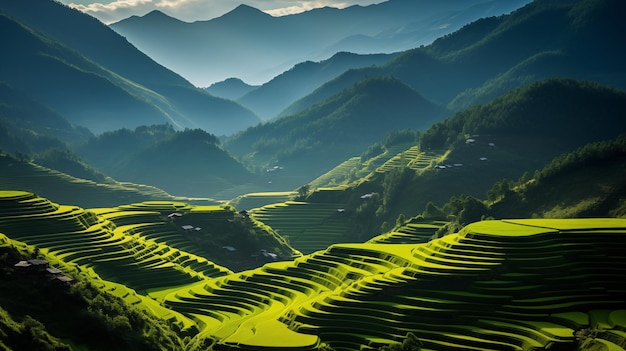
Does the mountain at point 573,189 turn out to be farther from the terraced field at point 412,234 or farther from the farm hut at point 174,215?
the farm hut at point 174,215

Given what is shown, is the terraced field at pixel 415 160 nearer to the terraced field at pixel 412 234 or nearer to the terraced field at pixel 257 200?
the terraced field at pixel 257 200

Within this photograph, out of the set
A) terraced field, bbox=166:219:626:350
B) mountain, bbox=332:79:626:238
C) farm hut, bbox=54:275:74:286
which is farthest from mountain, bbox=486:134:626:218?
farm hut, bbox=54:275:74:286

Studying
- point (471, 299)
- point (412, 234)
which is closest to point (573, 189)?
point (412, 234)

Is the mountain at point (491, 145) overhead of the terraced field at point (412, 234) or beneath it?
overhead

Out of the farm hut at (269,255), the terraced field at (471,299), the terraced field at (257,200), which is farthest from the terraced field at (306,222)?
the terraced field at (471,299)

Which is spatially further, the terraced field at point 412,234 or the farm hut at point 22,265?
the terraced field at point 412,234

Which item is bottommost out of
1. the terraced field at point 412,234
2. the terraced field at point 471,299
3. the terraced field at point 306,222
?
the terraced field at point 306,222

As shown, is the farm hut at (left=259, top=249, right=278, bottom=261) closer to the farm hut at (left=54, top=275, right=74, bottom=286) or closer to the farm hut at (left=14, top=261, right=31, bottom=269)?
the farm hut at (left=54, top=275, right=74, bottom=286)

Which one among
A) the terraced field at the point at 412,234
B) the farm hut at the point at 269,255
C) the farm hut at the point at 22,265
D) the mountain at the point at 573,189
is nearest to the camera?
the farm hut at the point at 22,265

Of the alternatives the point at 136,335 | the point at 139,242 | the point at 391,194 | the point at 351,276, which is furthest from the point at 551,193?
the point at 136,335

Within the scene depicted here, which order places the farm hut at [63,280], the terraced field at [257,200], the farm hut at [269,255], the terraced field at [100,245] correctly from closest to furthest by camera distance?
1. the farm hut at [63,280]
2. the terraced field at [100,245]
3. the farm hut at [269,255]
4. the terraced field at [257,200]

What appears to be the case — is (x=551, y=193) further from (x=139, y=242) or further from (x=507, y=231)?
(x=139, y=242)
